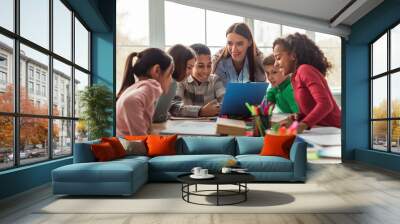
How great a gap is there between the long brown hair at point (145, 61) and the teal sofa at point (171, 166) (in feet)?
8.66

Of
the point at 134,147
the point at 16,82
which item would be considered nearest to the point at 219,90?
the point at 134,147

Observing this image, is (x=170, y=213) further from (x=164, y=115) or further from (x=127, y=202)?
(x=164, y=115)

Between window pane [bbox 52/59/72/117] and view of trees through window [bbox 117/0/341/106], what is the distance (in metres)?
1.83

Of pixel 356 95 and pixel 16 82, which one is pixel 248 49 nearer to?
pixel 356 95

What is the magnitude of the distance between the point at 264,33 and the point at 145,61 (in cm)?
288

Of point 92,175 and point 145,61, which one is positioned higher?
point 145,61

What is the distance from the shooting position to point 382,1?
24.5ft

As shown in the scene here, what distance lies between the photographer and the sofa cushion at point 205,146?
662 cm

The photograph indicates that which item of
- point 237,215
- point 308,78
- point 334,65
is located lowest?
point 237,215

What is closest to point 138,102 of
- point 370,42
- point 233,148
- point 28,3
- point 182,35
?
point 182,35

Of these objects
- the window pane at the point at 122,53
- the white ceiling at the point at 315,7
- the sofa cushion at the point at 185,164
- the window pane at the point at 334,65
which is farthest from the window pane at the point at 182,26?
the sofa cushion at the point at 185,164

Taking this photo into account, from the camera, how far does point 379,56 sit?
8.66m

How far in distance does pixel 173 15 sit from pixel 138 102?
7.24ft

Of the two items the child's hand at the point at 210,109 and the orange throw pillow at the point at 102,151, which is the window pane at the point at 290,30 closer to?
the child's hand at the point at 210,109
